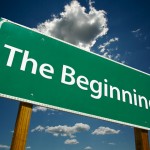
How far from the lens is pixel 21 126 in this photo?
1837mm

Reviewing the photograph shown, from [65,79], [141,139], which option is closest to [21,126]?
[65,79]

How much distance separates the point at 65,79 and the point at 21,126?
794mm

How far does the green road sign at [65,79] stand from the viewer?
2.02 meters

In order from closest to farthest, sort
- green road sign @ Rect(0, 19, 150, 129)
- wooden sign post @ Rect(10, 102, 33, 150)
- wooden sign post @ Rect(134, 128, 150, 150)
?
wooden sign post @ Rect(10, 102, 33, 150), green road sign @ Rect(0, 19, 150, 129), wooden sign post @ Rect(134, 128, 150, 150)

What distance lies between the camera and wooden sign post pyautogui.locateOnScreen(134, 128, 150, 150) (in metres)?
2.73

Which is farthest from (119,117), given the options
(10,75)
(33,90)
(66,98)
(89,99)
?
(10,75)

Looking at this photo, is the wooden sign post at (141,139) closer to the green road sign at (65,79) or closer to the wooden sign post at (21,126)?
the green road sign at (65,79)

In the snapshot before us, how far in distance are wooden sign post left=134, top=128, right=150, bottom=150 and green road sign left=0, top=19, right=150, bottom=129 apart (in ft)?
0.38

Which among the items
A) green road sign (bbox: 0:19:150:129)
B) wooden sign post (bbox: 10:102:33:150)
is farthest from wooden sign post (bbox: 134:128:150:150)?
wooden sign post (bbox: 10:102:33:150)

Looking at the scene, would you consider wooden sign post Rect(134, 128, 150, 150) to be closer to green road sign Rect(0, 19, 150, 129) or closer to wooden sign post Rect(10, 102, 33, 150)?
green road sign Rect(0, 19, 150, 129)

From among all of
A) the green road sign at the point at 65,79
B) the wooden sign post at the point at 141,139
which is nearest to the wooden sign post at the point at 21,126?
the green road sign at the point at 65,79

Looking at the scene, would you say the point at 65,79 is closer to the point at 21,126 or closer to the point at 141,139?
the point at 21,126

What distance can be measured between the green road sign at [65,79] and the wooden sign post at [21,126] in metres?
0.11

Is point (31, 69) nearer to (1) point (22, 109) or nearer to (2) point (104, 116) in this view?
(1) point (22, 109)
